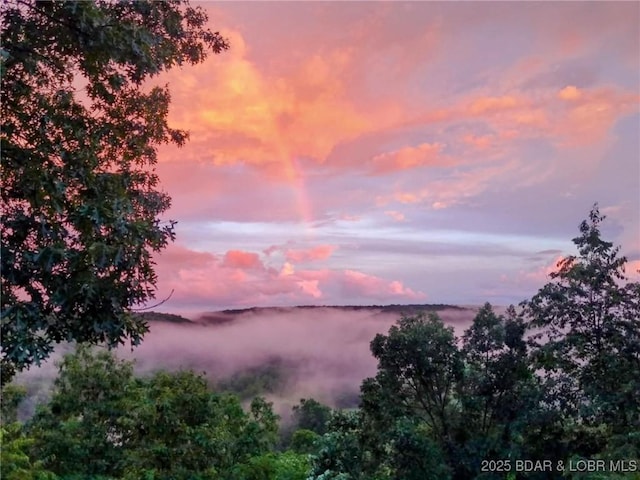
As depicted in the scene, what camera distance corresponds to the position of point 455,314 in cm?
1577

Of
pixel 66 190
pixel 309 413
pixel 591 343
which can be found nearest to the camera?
pixel 66 190

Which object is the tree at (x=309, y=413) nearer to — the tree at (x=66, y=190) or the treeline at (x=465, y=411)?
the treeline at (x=465, y=411)

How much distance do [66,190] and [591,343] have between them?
11200mm

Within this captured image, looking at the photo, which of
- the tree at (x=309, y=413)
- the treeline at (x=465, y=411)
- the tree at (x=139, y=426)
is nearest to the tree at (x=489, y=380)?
the treeline at (x=465, y=411)

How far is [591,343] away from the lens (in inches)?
490

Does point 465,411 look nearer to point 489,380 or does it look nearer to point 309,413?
point 489,380

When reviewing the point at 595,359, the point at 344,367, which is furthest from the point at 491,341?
the point at 344,367

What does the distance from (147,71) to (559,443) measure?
481 inches

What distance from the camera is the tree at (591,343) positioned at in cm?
1171

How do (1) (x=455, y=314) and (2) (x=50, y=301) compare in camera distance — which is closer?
(2) (x=50, y=301)

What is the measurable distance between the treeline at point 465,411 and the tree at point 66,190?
6.86m

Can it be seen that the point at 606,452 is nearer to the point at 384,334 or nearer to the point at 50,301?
the point at 384,334

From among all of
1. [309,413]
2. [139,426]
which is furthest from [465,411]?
[309,413]

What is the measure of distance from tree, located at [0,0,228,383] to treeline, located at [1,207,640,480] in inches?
270
